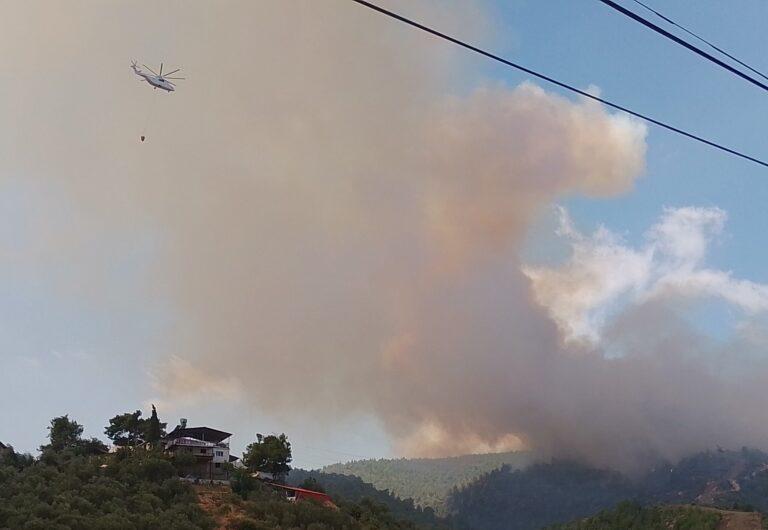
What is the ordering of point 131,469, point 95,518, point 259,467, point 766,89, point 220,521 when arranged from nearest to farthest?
1. point 766,89
2. point 95,518
3. point 220,521
4. point 131,469
5. point 259,467

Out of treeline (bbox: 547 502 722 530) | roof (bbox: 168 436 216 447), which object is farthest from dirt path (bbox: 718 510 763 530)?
roof (bbox: 168 436 216 447)

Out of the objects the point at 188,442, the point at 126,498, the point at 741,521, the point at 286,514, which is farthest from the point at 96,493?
the point at 741,521

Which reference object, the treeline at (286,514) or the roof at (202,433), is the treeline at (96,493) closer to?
the treeline at (286,514)

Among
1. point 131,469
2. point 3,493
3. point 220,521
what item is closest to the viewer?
point 3,493

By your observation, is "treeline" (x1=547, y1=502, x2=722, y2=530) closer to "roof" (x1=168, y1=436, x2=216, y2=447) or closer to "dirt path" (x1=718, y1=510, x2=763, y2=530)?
"dirt path" (x1=718, y1=510, x2=763, y2=530)

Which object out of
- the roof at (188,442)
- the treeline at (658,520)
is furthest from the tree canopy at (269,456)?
the treeline at (658,520)

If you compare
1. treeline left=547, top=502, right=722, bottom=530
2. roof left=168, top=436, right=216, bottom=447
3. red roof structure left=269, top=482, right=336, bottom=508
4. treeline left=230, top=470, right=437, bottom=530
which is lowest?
treeline left=230, top=470, right=437, bottom=530

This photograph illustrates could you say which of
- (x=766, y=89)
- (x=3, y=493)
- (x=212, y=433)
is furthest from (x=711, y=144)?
(x=212, y=433)

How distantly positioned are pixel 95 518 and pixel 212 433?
61.3 m

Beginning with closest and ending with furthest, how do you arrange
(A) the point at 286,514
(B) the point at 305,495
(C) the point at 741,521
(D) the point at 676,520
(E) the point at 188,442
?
(A) the point at 286,514 → (B) the point at 305,495 → (E) the point at 188,442 → (C) the point at 741,521 → (D) the point at 676,520

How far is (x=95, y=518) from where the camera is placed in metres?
61.4

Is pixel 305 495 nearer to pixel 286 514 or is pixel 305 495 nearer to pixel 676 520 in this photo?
pixel 286 514

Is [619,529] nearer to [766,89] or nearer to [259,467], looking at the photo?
[259,467]

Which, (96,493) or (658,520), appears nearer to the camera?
(96,493)
